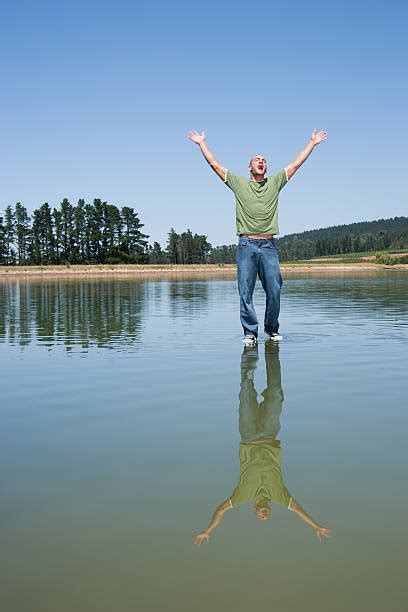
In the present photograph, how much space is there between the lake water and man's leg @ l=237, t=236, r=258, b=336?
2.11m

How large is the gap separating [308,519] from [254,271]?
25.2 ft

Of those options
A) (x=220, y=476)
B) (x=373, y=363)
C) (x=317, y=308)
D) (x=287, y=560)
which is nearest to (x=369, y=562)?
(x=287, y=560)

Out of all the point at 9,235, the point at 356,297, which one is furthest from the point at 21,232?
the point at 356,297

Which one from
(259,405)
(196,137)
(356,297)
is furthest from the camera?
(356,297)

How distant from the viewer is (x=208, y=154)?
33.1 feet

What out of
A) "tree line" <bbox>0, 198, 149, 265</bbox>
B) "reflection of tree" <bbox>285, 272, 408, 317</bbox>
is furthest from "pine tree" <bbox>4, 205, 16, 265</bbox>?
"reflection of tree" <bbox>285, 272, 408, 317</bbox>

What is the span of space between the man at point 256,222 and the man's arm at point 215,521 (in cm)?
706

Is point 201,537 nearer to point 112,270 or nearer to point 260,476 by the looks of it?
point 260,476

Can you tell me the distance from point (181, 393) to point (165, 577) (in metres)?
3.60

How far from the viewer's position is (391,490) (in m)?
3.21

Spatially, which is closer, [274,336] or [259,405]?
[259,405]

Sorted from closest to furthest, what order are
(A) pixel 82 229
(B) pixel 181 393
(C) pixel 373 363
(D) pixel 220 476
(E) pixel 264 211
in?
(D) pixel 220 476 < (B) pixel 181 393 < (C) pixel 373 363 < (E) pixel 264 211 < (A) pixel 82 229

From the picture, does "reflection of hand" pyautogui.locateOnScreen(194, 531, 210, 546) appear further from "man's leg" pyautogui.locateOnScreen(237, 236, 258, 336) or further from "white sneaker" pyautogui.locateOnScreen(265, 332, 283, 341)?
"white sneaker" pyautogui.locateOnScreen(265, 332, 283, 341)

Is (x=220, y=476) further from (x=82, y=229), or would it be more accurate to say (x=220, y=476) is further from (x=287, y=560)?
(x=82, y=229)
